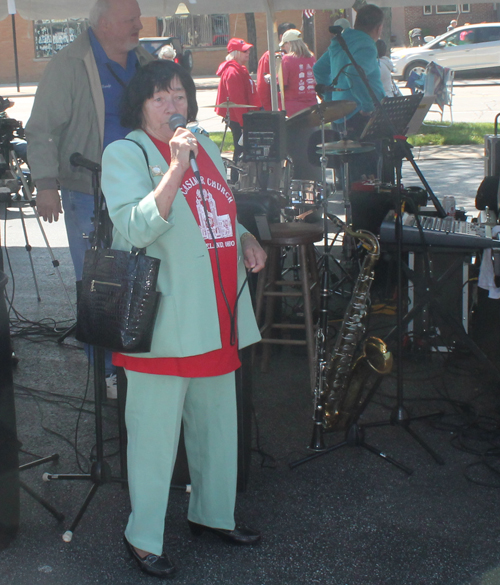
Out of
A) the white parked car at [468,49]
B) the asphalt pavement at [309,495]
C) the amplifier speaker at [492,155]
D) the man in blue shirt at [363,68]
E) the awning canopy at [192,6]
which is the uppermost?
the white parked car at [468,49]

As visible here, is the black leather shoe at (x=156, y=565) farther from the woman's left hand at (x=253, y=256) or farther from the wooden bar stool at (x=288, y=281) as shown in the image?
the wooden bar stool at (x=288, y=281)

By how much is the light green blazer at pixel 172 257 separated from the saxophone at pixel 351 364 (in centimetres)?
115

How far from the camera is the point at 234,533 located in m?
2.50

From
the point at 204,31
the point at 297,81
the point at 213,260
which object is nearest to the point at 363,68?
the point at 297,81

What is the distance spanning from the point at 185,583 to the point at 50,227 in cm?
636

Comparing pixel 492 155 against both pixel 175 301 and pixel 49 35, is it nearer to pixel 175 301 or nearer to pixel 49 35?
pixel 175 301

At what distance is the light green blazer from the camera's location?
6.83ft

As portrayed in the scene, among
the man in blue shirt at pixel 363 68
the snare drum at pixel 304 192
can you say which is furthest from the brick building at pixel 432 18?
the snare drum at pixel 304 192

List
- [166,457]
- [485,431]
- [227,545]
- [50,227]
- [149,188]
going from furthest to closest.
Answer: [50,227] → [485,431] → [227,545] → [166,457] → [149,188]

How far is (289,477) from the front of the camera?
3.01 metres

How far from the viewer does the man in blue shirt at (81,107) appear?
11.2 ft

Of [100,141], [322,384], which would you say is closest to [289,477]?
[322,384]

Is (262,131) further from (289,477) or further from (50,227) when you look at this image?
(50,227)

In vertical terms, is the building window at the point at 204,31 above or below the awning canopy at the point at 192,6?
above
